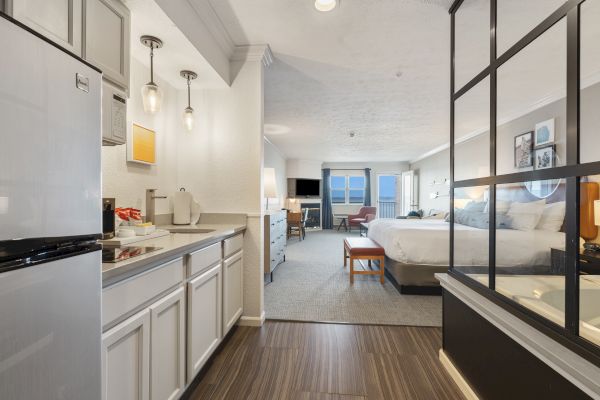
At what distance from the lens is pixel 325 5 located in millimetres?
1805

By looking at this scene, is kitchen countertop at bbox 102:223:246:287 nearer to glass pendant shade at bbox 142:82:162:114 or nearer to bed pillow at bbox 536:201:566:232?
glass pendant shade at bbox 142:82:162:114

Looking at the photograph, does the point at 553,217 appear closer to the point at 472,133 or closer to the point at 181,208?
the point at 472,133

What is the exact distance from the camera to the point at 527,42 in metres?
1.19

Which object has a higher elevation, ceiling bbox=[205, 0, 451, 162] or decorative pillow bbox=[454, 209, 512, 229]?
ceiling bbox=[205, 0, 451, 162]

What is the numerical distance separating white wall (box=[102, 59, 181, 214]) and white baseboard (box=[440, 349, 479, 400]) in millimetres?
2383

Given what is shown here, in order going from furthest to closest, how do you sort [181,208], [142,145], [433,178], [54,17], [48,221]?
[433,178] → [181,208] → [142,145] → [54,17] → [48,221]

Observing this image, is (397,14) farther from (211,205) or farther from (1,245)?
(1,245)

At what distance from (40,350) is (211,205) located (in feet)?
6.37

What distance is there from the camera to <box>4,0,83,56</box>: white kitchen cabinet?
0.92 metres

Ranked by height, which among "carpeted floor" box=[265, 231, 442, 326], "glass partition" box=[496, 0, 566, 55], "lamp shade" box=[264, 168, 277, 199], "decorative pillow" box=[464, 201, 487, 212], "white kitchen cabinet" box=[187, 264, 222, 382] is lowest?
"carpeted floor" box=[265, 231, 442, 326]

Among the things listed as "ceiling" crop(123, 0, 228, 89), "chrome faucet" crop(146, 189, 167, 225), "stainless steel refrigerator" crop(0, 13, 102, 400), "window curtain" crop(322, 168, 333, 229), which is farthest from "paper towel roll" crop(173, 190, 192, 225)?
"window curtain" crop(322, 168, 333, 229)

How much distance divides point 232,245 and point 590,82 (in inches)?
81.4

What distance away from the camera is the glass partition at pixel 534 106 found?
3.25 ft

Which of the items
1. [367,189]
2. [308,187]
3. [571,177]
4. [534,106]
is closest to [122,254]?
[571,177]
